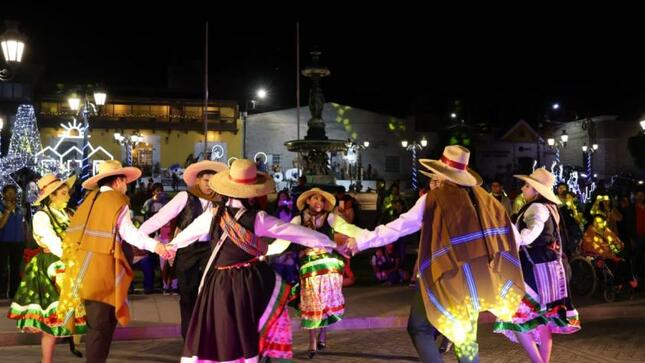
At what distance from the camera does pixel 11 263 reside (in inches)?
450

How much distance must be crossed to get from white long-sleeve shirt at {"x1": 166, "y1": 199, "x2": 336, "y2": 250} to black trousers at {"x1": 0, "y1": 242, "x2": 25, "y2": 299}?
6774 mm

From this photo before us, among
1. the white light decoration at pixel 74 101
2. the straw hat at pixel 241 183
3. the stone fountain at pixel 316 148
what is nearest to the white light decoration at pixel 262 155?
the stone fountain at pixel 316 148

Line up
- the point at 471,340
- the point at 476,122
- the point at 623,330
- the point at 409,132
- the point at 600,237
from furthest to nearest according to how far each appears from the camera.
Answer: the point at 476,122 → the point at 409,132 → the point at 600,237 → the point at 623,330 → the point at 471,340

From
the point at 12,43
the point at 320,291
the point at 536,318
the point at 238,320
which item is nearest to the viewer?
the point at 238,320

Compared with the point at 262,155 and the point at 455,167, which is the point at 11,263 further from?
the point at 262,155

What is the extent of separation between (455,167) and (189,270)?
3.13m

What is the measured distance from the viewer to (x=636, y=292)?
495 inches

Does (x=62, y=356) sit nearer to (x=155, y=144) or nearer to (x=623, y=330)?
(x=623, y=330)

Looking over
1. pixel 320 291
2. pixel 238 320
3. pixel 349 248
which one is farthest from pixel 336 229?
pixel 238 320

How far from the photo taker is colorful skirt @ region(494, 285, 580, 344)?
6.32 m

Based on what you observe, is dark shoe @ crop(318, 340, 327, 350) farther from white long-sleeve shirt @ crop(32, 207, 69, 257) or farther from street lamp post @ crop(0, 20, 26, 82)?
street lamp post @ crop(0, 20, 26, 82)

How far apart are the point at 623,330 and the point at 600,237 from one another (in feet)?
8.03

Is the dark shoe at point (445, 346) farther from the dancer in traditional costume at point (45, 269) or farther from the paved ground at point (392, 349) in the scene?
the dancer in traditional costume at point (45, 269)

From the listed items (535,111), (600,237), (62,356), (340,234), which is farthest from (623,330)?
(535,111)
